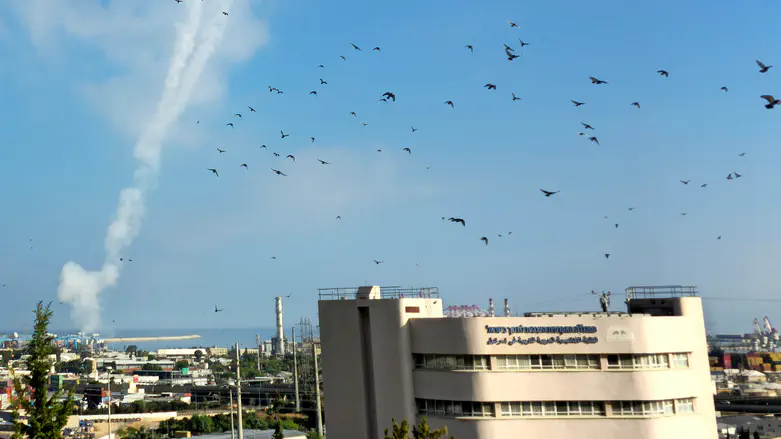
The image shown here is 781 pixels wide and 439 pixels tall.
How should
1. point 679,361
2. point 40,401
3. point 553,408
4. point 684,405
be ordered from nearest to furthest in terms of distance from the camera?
point 40,401 < point 553,408 < point 684,405 < point 679,361

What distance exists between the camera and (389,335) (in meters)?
44.4

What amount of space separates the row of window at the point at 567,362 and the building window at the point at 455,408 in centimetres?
220

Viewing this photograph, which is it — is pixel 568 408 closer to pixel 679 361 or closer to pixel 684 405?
pixel 684 405

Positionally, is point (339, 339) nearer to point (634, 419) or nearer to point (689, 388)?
point (634, 419)

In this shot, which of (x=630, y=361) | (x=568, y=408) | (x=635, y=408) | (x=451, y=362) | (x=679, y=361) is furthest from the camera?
(x=451, y=362)

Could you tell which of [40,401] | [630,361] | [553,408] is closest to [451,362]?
[553,408]

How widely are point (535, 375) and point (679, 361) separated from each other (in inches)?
374

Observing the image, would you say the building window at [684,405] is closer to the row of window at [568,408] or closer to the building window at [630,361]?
the row of window at [568,408]

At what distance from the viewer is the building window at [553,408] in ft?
136

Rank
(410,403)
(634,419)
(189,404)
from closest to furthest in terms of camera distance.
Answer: (634,419) < (410,403) < (189,404)

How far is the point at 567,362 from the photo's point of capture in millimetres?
42219

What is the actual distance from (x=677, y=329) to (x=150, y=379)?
17396 cm

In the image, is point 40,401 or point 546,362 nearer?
point 40,401

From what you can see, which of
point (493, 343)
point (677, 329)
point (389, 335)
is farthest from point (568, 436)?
point (389, 335)
